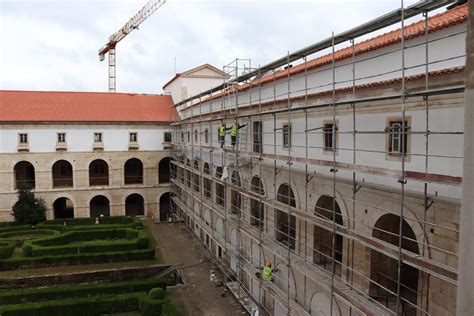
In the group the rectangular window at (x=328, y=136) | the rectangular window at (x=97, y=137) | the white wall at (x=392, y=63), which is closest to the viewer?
the white wall at (x=392, y=63)

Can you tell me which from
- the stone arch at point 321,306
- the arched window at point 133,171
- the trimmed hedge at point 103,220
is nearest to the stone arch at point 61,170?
the arched window at point 133,171

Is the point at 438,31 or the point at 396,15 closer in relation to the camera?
the point at 396,15

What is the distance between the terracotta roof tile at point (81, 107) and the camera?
27500 mm

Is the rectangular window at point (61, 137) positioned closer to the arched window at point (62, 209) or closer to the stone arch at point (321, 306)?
the arched window at point (62, 209)

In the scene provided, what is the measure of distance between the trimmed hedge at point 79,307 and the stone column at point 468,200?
13250 millimetres

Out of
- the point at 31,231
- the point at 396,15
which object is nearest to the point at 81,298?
the point at 31,231

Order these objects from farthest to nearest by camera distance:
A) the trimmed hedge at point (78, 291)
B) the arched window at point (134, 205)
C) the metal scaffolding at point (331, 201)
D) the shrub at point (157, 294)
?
the arched window at point (134, 205), the trimmed hedge at point (78, 291), the shrub at point (157, 294), the metal scaffolding at point (331, 201)

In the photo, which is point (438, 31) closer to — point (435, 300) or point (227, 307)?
point (435, 300)

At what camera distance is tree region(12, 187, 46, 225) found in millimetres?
25719

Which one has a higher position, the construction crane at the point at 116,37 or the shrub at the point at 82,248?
the construction crane at the point at 116,37

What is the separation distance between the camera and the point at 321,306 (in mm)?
11203

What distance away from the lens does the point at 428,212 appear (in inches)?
311

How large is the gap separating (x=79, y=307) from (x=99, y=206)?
55.6ft

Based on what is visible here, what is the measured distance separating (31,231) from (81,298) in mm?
10325
